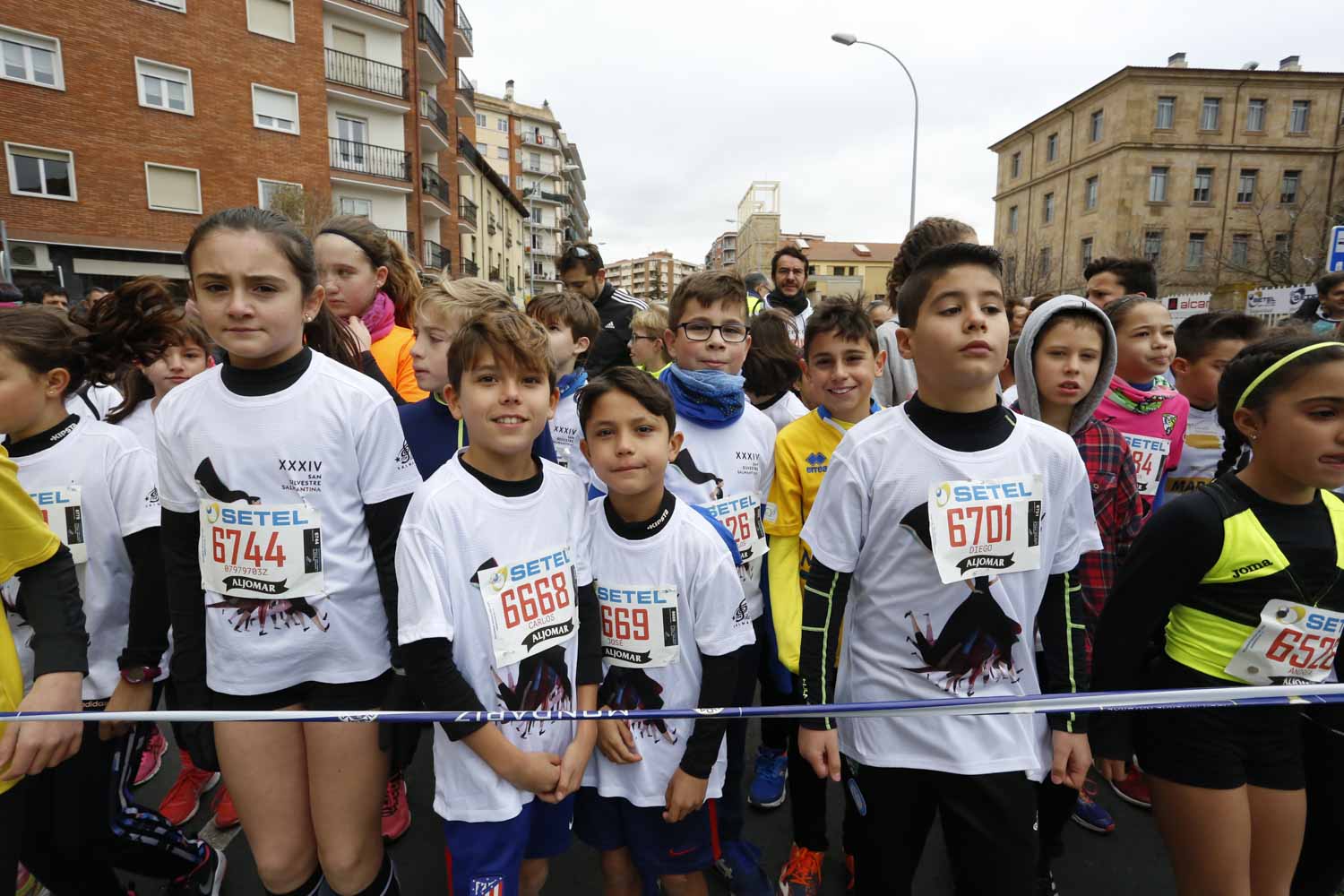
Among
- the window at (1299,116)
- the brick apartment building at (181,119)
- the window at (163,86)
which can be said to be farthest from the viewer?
the window at (1299,116)

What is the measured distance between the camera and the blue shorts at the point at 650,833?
194 centimetres

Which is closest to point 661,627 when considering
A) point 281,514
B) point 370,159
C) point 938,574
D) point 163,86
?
point 938,574

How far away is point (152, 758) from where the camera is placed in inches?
127

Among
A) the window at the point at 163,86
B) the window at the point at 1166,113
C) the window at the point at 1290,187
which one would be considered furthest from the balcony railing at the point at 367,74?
the window at the point at 1290,187

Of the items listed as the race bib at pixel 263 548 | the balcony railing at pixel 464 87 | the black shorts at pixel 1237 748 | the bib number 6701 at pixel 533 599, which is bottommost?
the black shorts at pixel 1237 748

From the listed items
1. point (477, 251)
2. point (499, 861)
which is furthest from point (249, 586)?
point (477, 251)

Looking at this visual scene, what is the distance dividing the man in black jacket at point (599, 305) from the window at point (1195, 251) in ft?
138

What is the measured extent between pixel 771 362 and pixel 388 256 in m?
1.91

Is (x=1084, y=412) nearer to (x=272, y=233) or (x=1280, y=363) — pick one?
(x=1280, y=363)

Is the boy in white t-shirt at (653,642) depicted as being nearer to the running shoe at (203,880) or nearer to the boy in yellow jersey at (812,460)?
the boy in yellow jersey at (812,460)

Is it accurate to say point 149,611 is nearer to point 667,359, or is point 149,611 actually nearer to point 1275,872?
point 1275,872

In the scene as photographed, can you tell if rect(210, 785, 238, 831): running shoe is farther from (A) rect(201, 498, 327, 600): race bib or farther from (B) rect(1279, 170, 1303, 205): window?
(B) rect(1279, 170, 1303, 205): window

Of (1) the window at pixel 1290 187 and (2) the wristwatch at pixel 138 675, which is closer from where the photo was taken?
(2) the wristwatch at pixel 138 675

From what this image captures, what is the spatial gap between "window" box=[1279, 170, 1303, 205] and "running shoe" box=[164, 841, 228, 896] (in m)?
51.3
